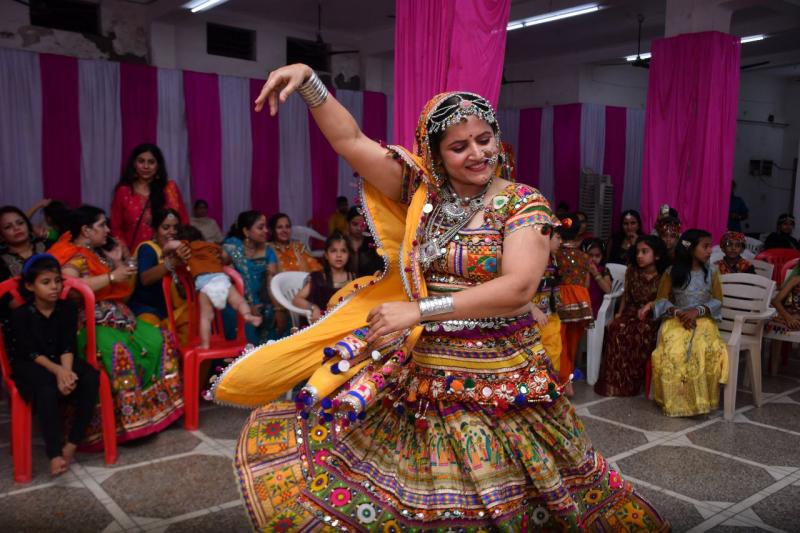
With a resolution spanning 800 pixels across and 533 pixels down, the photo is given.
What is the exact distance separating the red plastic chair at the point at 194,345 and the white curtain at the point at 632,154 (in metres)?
9.32

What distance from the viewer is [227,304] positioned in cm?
424

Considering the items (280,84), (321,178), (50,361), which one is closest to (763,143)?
(321,178)

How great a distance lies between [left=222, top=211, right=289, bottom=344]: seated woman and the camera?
459cm

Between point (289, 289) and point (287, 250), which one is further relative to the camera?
point (287, 250)

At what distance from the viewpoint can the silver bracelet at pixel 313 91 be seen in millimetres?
1717

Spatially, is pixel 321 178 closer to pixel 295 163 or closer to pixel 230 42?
pixel 295 163

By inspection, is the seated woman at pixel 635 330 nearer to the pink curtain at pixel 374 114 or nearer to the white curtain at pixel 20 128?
the pink curtain at pixel 374 114

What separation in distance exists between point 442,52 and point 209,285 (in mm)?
1841

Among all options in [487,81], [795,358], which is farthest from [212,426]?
[795,358]

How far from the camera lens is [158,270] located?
4.04 m

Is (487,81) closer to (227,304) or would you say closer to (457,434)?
(457,434)

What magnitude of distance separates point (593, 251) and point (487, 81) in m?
2.79

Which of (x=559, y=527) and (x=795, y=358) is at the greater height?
(x=559, y=527)

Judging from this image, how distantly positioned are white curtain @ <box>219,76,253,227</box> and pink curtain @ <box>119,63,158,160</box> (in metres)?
0.86
